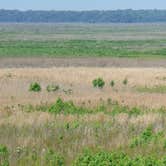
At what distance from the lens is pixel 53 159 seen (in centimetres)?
1434

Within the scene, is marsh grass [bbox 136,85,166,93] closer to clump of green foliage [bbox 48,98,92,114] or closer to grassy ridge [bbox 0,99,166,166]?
grassy ridge [bbox 0,99,166,166]

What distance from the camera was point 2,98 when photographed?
27453 mm

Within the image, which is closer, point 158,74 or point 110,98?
point 110,98

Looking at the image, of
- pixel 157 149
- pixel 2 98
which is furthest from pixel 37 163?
pixel 2 98

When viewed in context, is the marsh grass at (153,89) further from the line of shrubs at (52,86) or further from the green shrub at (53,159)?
the green shrub at (53,159)

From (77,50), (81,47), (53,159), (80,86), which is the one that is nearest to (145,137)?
(53,159)

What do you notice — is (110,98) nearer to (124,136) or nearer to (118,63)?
(124,136)

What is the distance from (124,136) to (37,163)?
13.3 ft

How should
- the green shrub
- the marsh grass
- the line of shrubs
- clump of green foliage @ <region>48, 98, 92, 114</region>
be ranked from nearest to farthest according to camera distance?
the green shrub → clump of green foliage @ <region>48, 98, 92, 114</region> → the line of shrubs → the marsh grass

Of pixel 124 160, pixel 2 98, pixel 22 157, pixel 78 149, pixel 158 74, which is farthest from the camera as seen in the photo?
pixel 158 74

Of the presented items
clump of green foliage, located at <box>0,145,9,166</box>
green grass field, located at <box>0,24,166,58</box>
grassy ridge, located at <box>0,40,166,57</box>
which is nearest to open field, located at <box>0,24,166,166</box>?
clump of green foliage, located at <box>0,145,9,166</box>

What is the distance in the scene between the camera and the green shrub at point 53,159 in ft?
46.3

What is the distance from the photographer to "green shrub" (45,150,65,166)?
14.1m

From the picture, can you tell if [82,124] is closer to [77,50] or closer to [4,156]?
[4,156]
